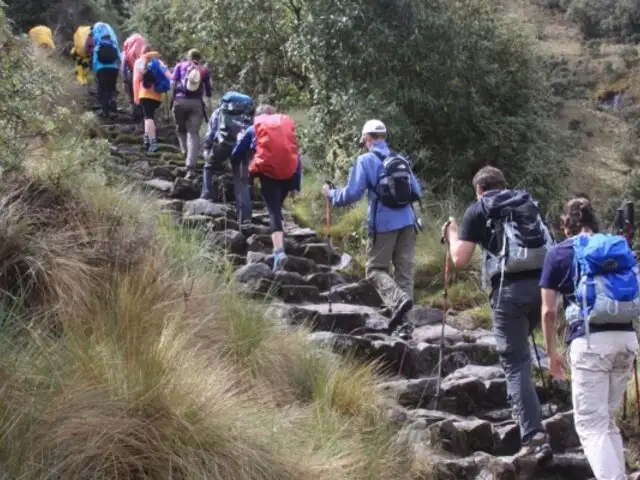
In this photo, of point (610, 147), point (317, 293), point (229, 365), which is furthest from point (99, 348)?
point (610, 147)

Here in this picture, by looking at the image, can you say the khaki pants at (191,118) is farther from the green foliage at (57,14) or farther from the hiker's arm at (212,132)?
the green foliage at (57,14)

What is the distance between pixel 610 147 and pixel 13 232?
39.1 metres

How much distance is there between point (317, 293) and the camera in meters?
9.69

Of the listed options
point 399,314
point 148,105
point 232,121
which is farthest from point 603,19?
point 399,314

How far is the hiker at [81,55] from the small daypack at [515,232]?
1352 centimetres

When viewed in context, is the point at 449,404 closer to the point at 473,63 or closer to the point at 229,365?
the point at 229,365

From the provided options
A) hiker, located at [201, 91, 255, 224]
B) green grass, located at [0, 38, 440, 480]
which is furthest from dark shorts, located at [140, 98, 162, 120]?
green grass, located at [0, 38, 440, 480]

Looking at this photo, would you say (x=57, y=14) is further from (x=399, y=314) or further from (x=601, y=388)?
(x=601, y=388)

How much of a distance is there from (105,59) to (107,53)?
0.51ft

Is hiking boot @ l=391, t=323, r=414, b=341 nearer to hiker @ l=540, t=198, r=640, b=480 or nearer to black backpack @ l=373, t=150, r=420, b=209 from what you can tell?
black backpack @ l=373, t=150, r=420, b=209

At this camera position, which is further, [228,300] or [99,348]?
[228,300]

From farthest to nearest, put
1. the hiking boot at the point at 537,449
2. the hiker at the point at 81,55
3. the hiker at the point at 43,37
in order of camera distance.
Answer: the hiker at the point at 81,55, the hiker at the point at 43,37, the hiking boot at the point at 537,449

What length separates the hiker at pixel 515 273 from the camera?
6238mm

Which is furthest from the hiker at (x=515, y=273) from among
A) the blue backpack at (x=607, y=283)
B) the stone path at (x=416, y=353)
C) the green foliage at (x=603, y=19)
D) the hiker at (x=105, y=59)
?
the green foliage at (x=603, y=19)
